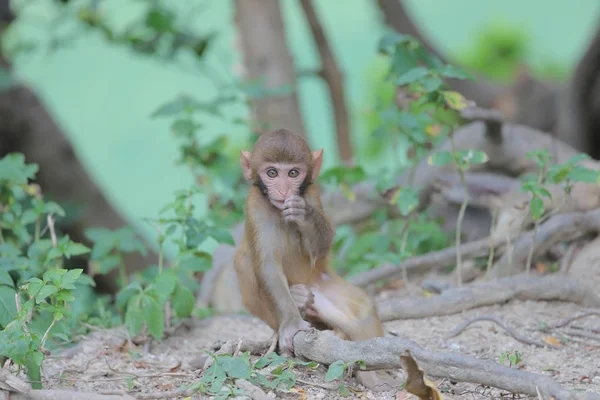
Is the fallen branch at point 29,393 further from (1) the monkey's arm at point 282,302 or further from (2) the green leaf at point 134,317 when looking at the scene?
(2) the green leaf at point 134,317

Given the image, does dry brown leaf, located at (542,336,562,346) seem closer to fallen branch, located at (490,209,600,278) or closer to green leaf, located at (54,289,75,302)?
fallen branch, located at (490,209,600,278)

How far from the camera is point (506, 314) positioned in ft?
16.4

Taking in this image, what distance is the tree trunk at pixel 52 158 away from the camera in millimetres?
9672

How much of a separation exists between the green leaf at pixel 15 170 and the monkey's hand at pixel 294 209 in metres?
1.85

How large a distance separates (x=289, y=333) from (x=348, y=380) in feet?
1.22

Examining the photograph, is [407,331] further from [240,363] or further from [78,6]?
[78,6]

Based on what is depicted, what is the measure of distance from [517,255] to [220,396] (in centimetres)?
305

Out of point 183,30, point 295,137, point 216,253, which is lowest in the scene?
point 216,253

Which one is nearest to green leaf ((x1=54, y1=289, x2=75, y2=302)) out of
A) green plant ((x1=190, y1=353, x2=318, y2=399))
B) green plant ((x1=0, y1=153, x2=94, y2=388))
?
green plant ((x1=0, y1=153, x2=94, y2=388))

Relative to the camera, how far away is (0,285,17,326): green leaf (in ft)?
11.9

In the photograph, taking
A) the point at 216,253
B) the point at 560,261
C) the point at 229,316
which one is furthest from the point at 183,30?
the point at 560,261

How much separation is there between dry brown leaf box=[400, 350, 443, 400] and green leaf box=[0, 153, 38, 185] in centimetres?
288

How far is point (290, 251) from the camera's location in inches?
173

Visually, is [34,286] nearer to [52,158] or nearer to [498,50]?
[52,158]
